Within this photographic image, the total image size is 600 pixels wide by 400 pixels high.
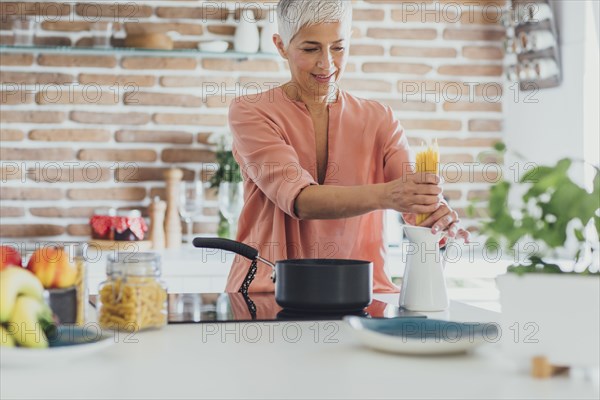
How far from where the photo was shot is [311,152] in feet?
7.14

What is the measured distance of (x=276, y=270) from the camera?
5.22 ft

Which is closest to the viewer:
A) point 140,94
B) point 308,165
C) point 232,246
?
point 232,246

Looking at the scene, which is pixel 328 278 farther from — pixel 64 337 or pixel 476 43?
pixel 476 43

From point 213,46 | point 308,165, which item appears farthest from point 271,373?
point 213,46

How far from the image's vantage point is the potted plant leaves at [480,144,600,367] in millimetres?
1043

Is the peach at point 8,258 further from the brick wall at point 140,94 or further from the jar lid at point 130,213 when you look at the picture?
the brick wall at point 140,94

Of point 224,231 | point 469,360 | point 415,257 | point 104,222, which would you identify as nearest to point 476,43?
point 224,231

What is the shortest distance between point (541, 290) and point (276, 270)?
64cm

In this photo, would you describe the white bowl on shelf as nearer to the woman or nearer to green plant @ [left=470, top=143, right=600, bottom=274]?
the woman

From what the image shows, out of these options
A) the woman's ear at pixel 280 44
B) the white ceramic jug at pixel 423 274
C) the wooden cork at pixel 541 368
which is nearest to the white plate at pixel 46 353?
the wooden cork at pixel 541 368

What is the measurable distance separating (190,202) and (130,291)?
7.31 feet

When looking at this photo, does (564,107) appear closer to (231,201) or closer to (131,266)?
(231,201)

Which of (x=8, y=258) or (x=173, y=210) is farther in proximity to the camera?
(x=173, y=210)

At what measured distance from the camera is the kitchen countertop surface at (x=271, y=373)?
3.22ft
